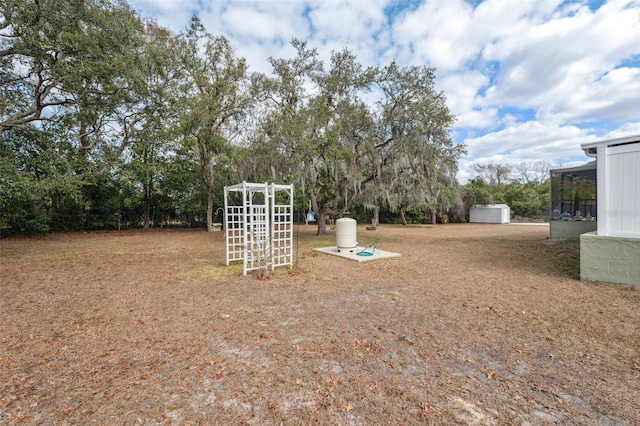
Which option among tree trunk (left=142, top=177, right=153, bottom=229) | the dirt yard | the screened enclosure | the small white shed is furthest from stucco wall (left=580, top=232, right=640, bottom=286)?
the small white shed

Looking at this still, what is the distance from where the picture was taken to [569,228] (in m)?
8.38

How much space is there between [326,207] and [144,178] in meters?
8.11

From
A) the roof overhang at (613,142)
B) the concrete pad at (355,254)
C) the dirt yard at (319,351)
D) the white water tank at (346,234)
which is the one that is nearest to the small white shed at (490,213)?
the concrete pad at (355,254)

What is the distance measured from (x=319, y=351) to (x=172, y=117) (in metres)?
9.53

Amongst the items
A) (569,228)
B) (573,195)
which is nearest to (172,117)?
(569,228)

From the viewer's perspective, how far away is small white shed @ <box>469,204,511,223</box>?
20141 millimetres

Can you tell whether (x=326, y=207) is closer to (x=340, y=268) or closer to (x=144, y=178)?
(x=340, y=268)

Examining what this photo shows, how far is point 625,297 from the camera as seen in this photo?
3.50m

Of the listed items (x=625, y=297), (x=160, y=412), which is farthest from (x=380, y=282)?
(x=160, y=412)

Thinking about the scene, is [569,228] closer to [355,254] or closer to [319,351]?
[355,254]

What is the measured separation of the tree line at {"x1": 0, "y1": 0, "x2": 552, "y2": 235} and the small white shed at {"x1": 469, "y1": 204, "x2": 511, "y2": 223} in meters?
12.2

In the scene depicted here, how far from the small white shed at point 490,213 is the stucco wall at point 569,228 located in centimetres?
1263

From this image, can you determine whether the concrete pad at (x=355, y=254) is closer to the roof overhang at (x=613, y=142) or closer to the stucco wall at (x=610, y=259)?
the stucco wall at (x=610, y=259)

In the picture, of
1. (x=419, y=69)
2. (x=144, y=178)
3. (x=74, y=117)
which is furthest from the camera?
(x=144, y=178)
